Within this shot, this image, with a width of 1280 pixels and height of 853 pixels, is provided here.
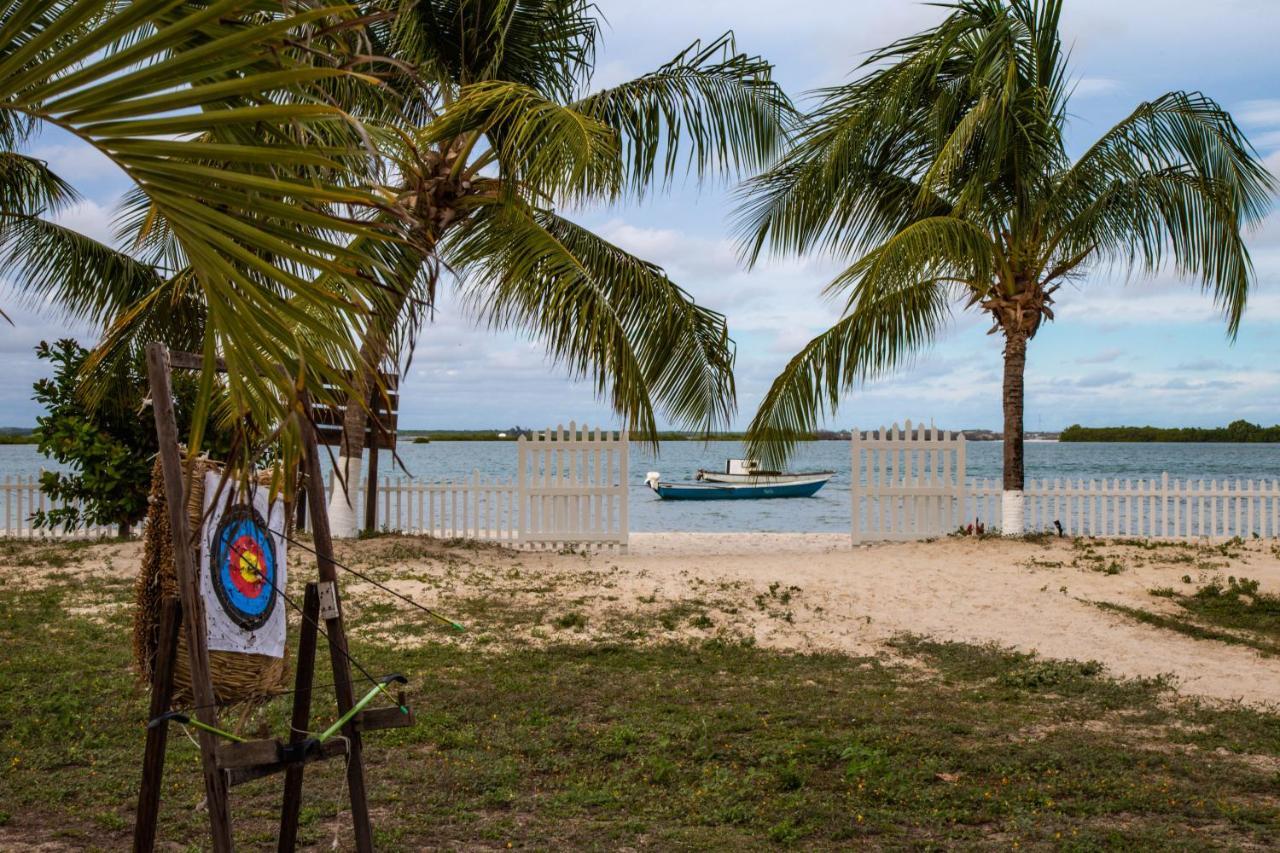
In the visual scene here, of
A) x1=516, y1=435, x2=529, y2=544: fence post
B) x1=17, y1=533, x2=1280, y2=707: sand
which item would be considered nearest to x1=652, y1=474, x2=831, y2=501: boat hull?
x1=516, y1=435, x2=529, y2=544: fence post

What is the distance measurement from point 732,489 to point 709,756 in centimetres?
2812

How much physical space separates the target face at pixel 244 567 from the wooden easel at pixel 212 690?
0.30 metres

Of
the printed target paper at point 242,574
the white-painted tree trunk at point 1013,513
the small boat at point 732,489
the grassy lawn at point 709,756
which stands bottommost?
the grassy lawn at point 709,756

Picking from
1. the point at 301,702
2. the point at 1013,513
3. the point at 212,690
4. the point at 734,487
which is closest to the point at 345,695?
the point at 301,702

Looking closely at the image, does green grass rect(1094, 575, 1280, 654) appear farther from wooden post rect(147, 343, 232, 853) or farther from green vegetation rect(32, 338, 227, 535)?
green vegetation rect(32, 338, 227, 535)

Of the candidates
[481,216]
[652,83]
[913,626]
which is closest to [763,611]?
[913,626]

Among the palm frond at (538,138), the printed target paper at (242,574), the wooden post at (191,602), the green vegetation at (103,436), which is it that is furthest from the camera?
the green vegetation at (103,436)

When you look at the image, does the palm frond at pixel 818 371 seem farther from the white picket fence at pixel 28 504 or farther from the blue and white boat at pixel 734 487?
the blue and white boat at pixel 734 487

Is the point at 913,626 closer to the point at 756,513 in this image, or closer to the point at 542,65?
the point at 542,65

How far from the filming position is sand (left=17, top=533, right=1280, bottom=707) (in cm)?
901

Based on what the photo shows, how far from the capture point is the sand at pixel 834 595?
901 centimetres

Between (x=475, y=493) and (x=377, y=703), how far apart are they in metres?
7.48

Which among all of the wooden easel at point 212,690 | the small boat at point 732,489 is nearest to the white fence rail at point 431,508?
the wooden easel at point 212,690

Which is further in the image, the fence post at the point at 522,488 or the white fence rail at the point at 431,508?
the white fence rail at the point at 431,508
